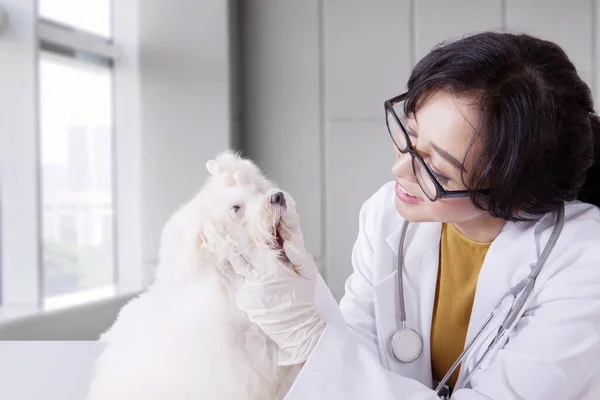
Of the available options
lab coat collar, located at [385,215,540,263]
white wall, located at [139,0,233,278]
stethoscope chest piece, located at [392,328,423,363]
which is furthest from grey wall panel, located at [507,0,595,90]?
stethoscope chest piece, located at [392,328,423,363]

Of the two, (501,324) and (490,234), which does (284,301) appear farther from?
(490,234)

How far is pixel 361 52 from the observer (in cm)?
296

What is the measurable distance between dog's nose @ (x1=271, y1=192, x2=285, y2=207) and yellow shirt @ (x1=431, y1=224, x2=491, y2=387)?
1.69 ft

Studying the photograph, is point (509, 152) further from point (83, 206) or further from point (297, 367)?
point (83, 206)

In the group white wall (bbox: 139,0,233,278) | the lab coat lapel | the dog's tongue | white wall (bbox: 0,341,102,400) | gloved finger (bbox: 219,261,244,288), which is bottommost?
white wall (bbox: 0,341,102,400)

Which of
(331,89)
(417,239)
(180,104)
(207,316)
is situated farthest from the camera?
(331,89)

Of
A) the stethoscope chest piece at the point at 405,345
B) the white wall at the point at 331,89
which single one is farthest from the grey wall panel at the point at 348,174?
the stethoscope chest piece at the point at 405,345

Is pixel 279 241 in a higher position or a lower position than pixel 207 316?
higher

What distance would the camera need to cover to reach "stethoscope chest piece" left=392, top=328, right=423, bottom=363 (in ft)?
3.91

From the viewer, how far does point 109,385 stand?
92 cm

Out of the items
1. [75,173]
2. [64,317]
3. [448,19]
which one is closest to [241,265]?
[64,317]

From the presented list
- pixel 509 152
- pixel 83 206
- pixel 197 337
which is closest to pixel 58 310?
pixel 83 206

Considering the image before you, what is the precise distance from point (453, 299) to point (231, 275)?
1.83 feet

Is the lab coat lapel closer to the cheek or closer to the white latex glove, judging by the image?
the cheek
